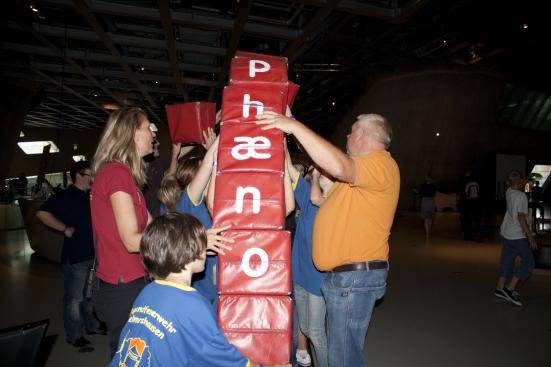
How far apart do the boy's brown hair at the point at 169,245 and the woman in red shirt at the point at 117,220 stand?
458 mm

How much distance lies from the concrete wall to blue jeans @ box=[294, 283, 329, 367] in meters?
16.5

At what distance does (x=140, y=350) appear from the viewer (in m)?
1.25

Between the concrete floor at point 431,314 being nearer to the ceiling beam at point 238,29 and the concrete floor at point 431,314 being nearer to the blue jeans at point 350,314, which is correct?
the blue jeans at point 350,314

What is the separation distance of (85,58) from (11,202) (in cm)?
551

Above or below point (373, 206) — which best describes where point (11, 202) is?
below

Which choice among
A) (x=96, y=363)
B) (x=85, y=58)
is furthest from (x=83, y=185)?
(x=85, y=58)

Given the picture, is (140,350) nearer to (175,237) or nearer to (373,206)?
(175,237)

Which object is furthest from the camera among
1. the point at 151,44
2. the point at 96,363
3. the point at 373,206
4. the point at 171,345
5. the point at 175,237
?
the point at 151,44

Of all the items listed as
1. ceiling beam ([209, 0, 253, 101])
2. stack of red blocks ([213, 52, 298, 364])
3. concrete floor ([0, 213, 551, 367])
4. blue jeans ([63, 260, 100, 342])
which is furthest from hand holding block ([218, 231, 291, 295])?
ceiling beam ([209, 0, 253, 101])

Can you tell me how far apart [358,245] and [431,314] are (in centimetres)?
311

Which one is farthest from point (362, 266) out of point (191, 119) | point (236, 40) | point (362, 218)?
point (236, 40)

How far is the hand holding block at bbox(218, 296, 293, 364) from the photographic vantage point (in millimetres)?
1771

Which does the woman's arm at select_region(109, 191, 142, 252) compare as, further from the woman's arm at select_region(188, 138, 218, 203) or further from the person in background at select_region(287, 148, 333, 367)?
the person in background at select_region(287, 148, 333, 367)

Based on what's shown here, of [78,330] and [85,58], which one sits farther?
[85,58]
